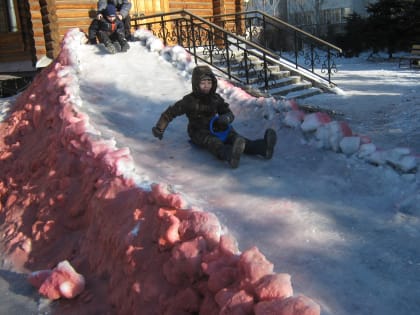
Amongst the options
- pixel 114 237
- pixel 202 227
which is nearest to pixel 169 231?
pixel 202 227

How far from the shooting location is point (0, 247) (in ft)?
12.9

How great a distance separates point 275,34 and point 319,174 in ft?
78.1

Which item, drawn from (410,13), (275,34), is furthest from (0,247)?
(275,34)

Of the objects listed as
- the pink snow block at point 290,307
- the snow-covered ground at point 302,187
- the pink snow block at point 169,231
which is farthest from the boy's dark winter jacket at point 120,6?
the pink snow block at point 290,307

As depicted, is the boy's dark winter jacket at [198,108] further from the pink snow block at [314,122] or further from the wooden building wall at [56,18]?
the wooden building wall at [56,18]

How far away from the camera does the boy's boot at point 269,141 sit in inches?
151

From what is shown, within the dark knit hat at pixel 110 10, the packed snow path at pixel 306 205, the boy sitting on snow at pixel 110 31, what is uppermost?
the dark knit hat at pixel 110 10

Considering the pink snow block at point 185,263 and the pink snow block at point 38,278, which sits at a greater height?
the pink snow block at point 185,263

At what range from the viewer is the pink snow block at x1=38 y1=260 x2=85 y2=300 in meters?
2.82

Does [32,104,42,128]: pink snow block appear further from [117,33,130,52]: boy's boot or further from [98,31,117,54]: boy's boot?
Result: [117,33,130,52]: boy's boot

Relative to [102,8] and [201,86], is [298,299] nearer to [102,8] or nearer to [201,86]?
[201,86]

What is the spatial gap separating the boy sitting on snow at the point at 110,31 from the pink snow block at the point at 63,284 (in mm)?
4943

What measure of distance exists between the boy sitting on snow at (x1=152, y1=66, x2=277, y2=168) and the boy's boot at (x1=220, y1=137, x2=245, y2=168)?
0.12 ft

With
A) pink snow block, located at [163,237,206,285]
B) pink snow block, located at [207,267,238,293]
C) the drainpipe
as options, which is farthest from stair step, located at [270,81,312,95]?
the drainpipe
